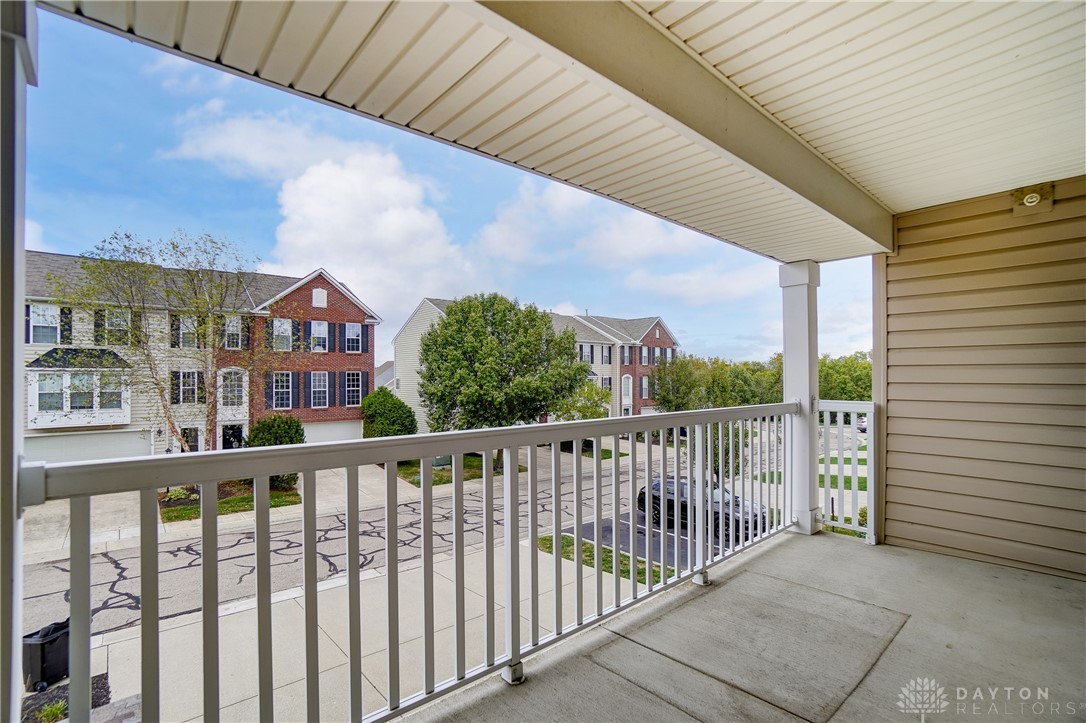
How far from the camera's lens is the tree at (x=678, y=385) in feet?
41.2

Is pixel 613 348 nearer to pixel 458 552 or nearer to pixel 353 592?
pixel 458 552

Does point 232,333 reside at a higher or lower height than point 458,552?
higher

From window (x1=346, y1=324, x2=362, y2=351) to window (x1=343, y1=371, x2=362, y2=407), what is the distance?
272 millimetres

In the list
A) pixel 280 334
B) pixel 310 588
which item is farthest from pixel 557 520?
pixel 280 334

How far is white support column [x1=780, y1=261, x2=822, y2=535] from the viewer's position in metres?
3.46

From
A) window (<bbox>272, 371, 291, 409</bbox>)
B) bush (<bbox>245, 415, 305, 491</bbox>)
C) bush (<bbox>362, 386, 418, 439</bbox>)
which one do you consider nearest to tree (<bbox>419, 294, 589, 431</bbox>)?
bush (<bbox>362, 386, 418, 439</bbox>)

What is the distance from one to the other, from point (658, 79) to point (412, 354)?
33.5ft

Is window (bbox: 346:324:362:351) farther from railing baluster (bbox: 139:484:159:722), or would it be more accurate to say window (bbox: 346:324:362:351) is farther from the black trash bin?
railing baluster (bbox: 139:484:159:722)

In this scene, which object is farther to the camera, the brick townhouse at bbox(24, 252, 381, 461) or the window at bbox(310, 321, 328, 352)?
the window at bbox(310, 321, 328, 352)

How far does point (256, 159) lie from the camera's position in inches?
284

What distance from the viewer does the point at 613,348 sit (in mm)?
13258

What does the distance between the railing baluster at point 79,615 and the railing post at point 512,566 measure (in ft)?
3.64

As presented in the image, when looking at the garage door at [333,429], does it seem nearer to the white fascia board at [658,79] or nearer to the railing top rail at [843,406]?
the railing top rail at [843,406]

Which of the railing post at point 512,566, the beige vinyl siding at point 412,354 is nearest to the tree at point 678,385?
the beige vinyl siding at point 412,354
